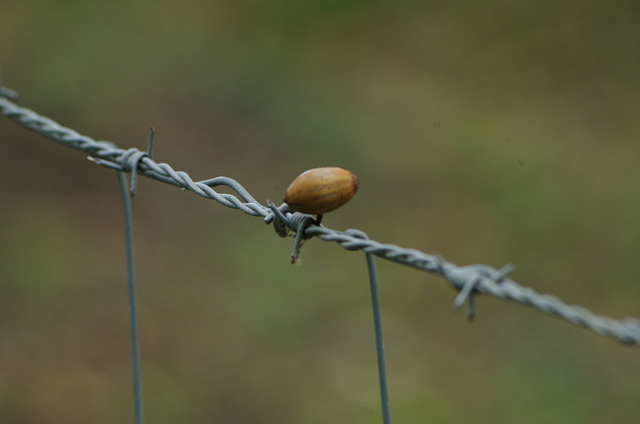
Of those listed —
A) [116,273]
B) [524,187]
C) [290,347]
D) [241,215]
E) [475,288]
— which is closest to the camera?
[475,288]

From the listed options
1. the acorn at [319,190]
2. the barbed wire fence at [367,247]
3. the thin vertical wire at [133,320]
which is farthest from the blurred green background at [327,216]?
the acorn at [319,190]

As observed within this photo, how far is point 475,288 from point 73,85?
10.6 feet

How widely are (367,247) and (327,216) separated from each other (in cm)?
225

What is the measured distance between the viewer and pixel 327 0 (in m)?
4.53

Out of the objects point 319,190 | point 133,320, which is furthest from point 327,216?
point 319,190

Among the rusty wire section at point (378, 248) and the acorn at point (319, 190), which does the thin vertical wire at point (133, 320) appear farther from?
the acorn at point (319, 190)

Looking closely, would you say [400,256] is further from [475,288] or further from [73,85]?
[73,85]

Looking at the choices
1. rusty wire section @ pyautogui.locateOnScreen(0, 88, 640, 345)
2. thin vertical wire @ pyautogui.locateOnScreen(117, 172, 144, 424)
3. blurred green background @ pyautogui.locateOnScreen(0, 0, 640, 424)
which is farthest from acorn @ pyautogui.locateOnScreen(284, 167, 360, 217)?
blurred green background @ pyautogui.locateOnScreen(0, 0, 640, 424)

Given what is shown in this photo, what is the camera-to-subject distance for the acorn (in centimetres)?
67

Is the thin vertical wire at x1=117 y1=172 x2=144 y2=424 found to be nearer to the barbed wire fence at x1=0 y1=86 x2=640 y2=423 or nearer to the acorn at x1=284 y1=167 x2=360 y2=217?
the barbed wire fence at x1=0 y1=86 x2=640 y2=423

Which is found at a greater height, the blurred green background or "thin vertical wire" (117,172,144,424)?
the blurred green background

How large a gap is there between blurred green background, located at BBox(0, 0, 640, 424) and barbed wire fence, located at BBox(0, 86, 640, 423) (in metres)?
1.37

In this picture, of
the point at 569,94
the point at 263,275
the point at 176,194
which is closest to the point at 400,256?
the point at 263,275

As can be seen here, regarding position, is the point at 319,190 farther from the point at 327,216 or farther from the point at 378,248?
the point at 327,216
